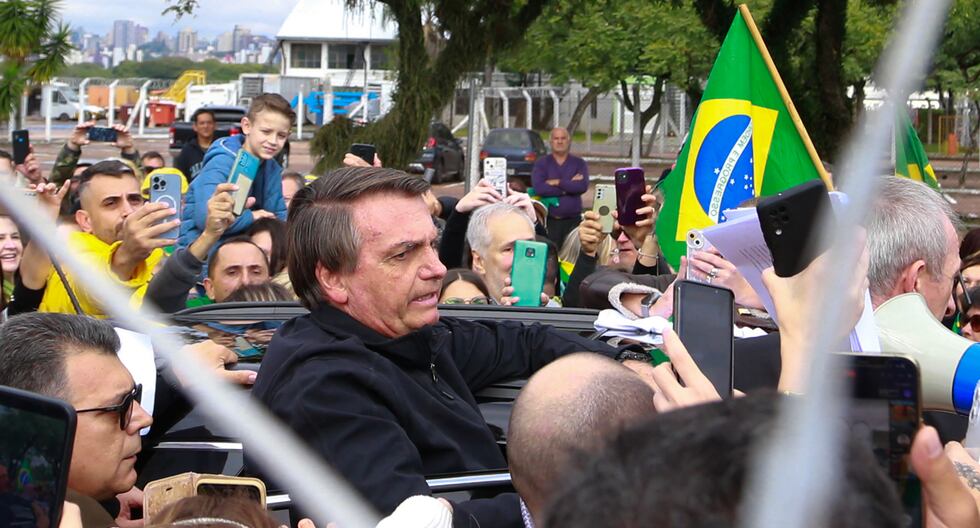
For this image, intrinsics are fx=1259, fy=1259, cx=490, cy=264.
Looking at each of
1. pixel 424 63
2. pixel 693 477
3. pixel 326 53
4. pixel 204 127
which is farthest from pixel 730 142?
pixel 326 53

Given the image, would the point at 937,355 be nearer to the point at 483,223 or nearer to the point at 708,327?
the point at 708,327

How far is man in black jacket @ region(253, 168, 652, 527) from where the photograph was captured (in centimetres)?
286

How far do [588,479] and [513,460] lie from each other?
1119 mm

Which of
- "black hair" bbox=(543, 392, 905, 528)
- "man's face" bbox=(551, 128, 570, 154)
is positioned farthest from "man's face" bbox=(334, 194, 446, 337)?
"man's face" bbox=(551, 128, 570, 154)

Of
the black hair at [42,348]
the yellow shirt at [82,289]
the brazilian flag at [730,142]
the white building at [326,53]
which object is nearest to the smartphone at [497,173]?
the brazilian flag at [730,142]

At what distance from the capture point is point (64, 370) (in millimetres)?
2818

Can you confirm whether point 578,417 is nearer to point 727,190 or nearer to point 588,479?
point 588,479

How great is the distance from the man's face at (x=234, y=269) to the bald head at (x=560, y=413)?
11.5 ft

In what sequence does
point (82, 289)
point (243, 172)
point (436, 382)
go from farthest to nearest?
point (243, 172)
point (82, 289)
point (436, 382)

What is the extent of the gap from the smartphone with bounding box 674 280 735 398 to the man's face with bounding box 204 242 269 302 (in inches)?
132

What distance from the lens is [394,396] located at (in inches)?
120

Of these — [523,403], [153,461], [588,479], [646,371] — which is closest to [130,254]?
[153,461]

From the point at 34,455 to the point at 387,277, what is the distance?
144 cm

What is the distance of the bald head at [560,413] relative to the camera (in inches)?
82.0
